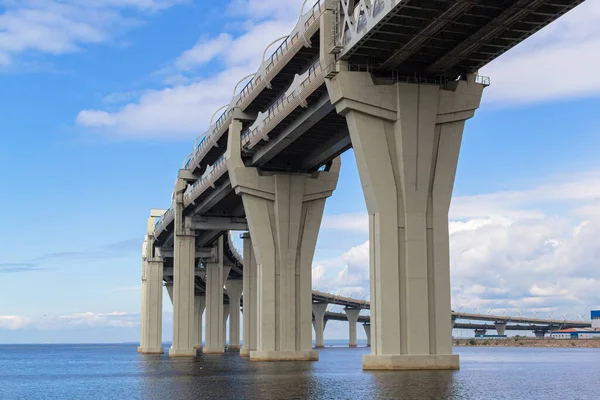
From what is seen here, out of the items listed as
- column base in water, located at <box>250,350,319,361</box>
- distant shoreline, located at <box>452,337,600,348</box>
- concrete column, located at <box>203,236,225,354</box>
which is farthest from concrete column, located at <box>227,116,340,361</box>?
distant shoreline, located at <box>452,337,600,348</box>

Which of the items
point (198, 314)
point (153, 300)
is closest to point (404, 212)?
point (153, 300)

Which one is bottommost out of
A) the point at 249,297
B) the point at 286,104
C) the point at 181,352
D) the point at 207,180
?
the point at 181,352

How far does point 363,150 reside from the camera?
4822cm

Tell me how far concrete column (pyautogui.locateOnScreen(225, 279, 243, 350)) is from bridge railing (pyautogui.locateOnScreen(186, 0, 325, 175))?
201 ft

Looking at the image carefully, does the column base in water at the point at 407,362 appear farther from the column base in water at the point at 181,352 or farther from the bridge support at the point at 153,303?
the bridge support at the point at 153,303

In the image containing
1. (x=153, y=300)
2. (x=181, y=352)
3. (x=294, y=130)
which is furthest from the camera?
(x=153, y=300)

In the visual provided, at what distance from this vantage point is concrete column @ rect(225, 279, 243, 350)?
150125 mm

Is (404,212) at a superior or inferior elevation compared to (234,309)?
superior

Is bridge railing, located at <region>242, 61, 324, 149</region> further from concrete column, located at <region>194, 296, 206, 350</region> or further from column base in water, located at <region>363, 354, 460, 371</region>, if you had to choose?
concrete column, located at <region>194, 296, 206, 350</region>

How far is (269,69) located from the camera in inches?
2574

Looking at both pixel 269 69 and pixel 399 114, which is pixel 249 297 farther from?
pixel 399 114

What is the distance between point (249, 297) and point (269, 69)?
3653 cm

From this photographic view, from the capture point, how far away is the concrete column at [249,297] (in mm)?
95250

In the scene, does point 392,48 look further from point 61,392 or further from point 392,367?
point 61,392
